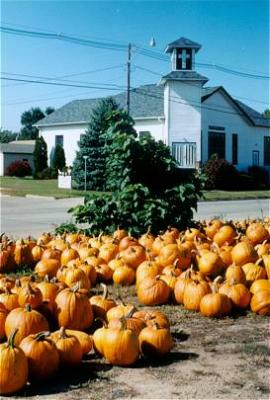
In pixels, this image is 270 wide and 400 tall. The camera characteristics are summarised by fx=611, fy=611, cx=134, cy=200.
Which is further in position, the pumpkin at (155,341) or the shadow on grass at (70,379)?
the pumpkin at (155,341)

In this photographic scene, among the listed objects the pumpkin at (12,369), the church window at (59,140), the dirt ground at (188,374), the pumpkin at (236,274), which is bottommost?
the dirt ground at (188,374)

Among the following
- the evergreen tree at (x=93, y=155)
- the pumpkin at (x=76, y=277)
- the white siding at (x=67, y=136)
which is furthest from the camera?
the white siding at (x=67, y=136)

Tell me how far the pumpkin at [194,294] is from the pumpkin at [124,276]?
3.77 feet

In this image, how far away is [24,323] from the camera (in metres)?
4.68

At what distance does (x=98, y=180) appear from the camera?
35.1 m

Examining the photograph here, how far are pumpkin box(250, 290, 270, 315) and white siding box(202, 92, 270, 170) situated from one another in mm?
36325

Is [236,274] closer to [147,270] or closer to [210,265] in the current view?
[210,265]

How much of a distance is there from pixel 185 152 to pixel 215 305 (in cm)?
3548

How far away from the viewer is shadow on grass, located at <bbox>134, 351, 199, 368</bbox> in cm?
452

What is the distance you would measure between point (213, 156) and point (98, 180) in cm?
842

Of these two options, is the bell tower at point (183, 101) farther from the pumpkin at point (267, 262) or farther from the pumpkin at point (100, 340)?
the pumpkin at point (100, 340)

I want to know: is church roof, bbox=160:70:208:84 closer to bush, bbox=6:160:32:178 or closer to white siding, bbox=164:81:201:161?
white siding, bbox=164:81:201:161

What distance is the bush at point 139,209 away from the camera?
31.1 ft

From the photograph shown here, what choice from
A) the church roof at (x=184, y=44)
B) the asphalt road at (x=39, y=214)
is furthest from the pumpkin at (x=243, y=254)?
the church roof at (x=184, y=44)
